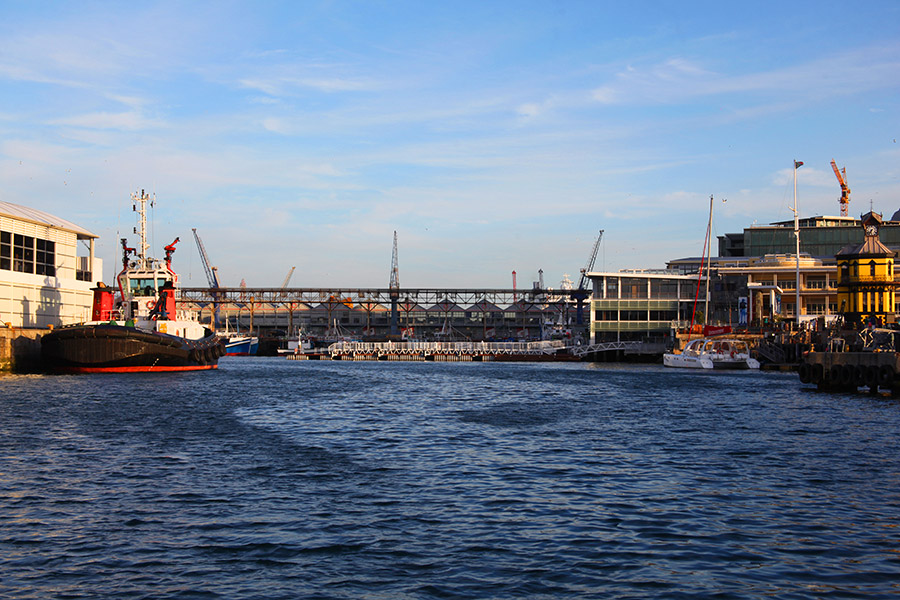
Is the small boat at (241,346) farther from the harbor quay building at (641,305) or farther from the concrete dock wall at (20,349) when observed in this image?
the concrete dock wall at (20,349)

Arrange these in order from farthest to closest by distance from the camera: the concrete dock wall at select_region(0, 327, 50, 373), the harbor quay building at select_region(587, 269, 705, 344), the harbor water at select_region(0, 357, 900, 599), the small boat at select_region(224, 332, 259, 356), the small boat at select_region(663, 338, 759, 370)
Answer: the small boat at select_region(224, 332, 259, 356)
the harbor quay building at select_region(587, 269, 705, 344)
the small boat at select_region(663, 338, 759, 370)
the concrete dock wall at select_region(0, 327, 50, 373)
the harbor water at select_region(0, 357, 900, 599)

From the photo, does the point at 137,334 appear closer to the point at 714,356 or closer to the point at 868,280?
the point at 714,356

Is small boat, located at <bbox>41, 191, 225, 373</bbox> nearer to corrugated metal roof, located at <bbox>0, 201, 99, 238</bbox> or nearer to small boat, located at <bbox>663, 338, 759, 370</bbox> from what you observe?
corrugated metal roof, located at <bbox>0, 201, 99, 238</bbox>

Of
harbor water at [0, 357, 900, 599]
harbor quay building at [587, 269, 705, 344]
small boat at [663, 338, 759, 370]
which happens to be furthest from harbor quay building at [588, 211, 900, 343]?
harbor water at [0, 357, 900, 599]

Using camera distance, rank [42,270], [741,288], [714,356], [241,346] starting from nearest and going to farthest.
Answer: [42,270] → [714,356] → [741,288] → [241,346]

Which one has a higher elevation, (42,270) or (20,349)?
(42,270)

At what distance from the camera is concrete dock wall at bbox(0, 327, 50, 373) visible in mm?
64312

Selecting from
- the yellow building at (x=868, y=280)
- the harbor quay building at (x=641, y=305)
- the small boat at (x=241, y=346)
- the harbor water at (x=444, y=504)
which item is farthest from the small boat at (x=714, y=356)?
the small boat at (x=241, y=346)

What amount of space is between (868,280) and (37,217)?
8368 centimetres

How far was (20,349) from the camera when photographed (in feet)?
216

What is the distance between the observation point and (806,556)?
16406mm

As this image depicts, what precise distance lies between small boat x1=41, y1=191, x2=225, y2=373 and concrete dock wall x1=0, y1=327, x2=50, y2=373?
1.68 m

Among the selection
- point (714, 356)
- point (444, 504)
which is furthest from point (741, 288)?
point (444, 504)

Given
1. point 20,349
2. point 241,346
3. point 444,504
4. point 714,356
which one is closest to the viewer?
point 444,504
